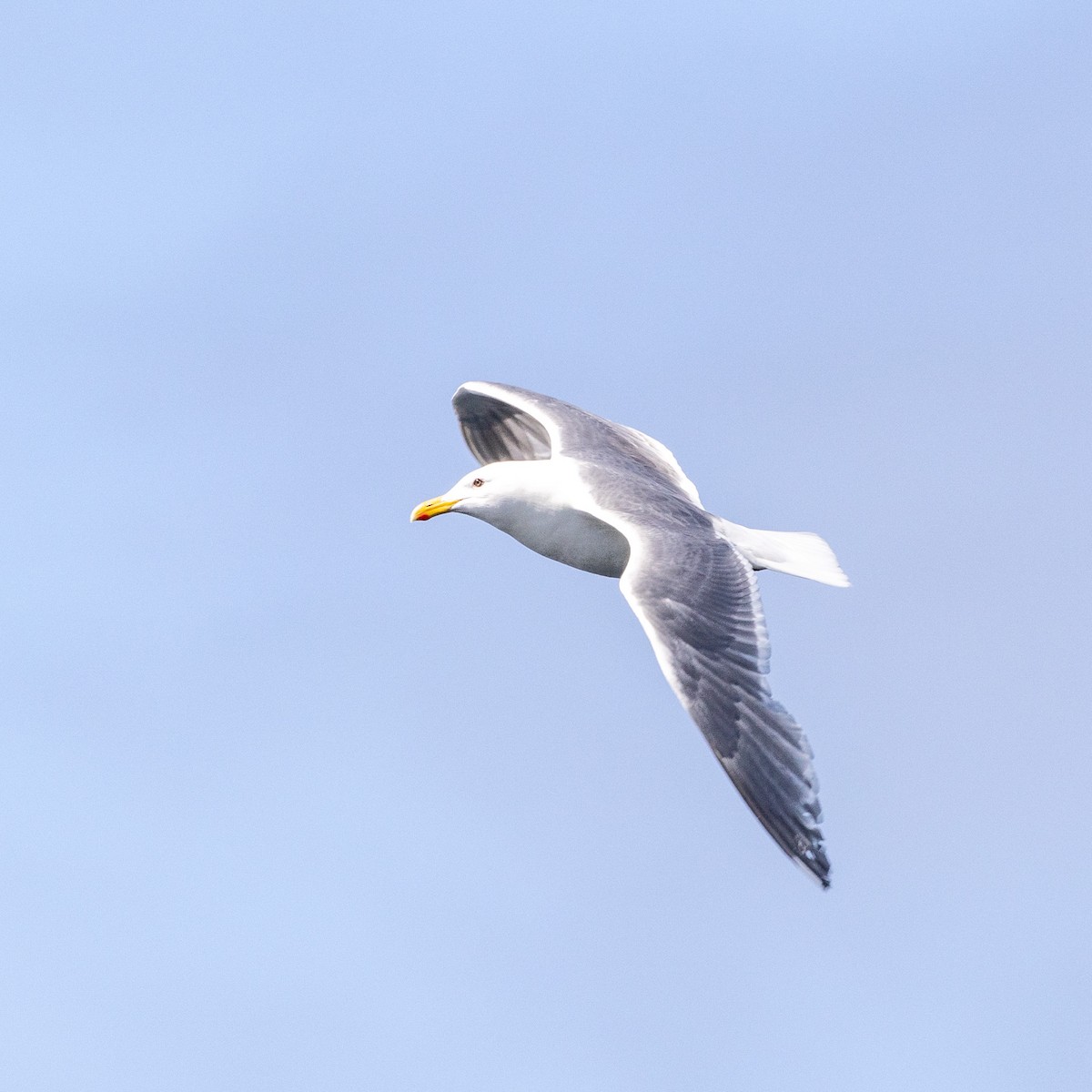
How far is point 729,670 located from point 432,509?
391 centimetres

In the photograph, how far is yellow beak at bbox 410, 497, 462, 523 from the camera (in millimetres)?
14281

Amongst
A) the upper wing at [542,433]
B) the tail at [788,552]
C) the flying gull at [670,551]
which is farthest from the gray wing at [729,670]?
the upper wing at [542,433]

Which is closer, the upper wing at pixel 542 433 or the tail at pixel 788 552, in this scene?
the tail at pixel 788 552

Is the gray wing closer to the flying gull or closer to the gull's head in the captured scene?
the flying gull

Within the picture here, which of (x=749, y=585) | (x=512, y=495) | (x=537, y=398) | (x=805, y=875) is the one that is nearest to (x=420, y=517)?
(x=512, y=495)

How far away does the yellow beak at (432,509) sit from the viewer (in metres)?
14.3

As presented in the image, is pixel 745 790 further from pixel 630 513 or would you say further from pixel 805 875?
pixel 630 513

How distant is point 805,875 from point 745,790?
62cm

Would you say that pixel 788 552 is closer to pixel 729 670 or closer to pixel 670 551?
pixel 670 551

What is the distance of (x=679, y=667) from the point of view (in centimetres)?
1112

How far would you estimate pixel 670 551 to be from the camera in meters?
12.1

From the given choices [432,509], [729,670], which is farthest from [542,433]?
[729,670]

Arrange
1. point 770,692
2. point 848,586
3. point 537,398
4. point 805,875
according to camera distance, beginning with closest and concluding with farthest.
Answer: point 805,875
point 770,692
point 848,586
point 537,398

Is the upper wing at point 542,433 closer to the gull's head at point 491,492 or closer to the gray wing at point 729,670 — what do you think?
the gull's head at point 491,492
